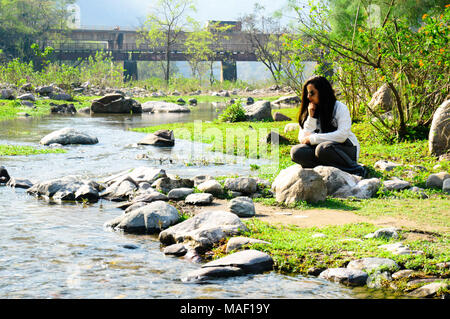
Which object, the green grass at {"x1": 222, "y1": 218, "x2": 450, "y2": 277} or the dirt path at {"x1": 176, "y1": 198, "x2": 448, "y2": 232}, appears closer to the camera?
the green grass at {"x1": 222, "y1": 218, "x2": 450, "y2": 277}

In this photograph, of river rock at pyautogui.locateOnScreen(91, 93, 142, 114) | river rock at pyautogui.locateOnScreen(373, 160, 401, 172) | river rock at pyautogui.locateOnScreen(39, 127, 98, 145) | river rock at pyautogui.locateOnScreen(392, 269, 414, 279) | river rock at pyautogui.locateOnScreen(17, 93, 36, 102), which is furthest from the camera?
river rock at pyautogui.locateOnScreen(17, 93, 36, 102)

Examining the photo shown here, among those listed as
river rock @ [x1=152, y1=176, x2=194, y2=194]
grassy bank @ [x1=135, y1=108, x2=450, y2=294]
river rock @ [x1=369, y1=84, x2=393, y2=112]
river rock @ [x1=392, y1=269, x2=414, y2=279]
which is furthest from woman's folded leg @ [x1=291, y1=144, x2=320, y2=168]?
river rock @ [x1=369, y1=84, x2=393, y2=112]

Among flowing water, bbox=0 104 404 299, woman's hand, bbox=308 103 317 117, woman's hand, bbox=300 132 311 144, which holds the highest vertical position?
woman's hand, bbox=308 103 317 117

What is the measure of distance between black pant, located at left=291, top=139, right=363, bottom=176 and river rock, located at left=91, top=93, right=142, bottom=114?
60.7 feet

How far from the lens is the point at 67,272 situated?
4867mm

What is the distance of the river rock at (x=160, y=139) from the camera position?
13.8 m

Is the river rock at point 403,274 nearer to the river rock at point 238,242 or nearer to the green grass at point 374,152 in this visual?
the river rock at point 238,242

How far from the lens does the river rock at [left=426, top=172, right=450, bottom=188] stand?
26.1ft

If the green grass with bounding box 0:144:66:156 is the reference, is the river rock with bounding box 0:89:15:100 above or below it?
above

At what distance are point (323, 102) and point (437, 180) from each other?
1933 mm

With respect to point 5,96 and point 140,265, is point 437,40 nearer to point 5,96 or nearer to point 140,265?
point 140,265

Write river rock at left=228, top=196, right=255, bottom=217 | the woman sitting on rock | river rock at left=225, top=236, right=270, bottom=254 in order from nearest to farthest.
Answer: river rock at left=225, top=236, right=270, bottom=254 < river rock at left=228, top=196, right=255, bottom=217 < the woman sitting on rock

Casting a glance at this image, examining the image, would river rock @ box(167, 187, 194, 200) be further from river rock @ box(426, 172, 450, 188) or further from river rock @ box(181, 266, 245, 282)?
river rock @ box(426, 172, 450, 188)
